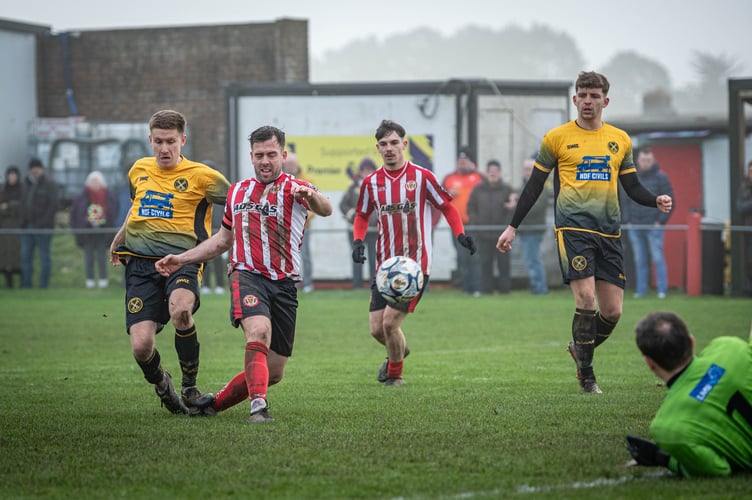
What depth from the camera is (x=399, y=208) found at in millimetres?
9766

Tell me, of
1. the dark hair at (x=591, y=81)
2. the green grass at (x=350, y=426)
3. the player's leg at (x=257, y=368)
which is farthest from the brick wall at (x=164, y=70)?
the player's leg at (x=257, y=368)

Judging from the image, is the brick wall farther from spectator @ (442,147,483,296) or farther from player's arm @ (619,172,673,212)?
player's arm @ (619,172,673,212)

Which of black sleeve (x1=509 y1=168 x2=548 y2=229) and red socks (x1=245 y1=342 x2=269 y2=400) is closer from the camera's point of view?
red socks (x1=245 y1=342 x2=269 y2=400)

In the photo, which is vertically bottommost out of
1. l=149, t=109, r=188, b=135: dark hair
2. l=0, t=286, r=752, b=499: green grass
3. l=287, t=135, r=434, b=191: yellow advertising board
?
l=0, t=286, r=752, b=499: green grass

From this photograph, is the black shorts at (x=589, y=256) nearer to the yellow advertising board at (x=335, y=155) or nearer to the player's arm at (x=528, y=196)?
the player's arm at (x=528, y=196)

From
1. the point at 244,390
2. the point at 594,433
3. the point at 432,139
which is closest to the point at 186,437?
the point at 244,390

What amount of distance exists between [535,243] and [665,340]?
600 inches

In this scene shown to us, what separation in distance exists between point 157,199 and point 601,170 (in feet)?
10.6

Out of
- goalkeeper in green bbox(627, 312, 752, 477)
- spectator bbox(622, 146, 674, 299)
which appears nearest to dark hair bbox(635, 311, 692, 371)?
goalkeeper in green bbox(627, 312, 752, 477)

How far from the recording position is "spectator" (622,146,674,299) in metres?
19.4

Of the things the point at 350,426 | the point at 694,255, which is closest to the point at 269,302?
the point at 350,426

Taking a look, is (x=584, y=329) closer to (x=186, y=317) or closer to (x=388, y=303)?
(x=388, y=303)

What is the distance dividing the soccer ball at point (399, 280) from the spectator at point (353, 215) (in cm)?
1061

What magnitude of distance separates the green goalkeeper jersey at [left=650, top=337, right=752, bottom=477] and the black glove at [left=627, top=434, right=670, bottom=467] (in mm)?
78
